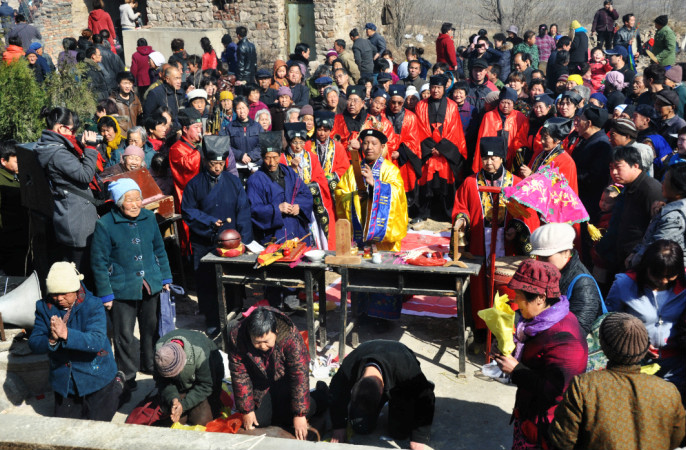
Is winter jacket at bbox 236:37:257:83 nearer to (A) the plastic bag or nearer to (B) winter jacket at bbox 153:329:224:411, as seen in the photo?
(B) winter jacket at bbox 153:329:224:411

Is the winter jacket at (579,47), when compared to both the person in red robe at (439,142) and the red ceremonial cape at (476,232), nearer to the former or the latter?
the person in red robe at (439,142)

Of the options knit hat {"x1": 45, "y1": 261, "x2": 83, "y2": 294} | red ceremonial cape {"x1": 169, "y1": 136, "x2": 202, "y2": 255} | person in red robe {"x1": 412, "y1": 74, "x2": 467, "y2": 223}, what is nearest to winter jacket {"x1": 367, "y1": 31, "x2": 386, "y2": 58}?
Answer: person in red robe {"x1": 412, "y1": 74, "x2": 467, "y2": 223}

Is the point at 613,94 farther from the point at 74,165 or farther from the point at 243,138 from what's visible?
the point at 74,165

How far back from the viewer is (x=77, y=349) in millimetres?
4949

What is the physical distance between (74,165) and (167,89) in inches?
192

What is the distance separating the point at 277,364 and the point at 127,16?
1466 cm

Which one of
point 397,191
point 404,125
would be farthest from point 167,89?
point 397,191

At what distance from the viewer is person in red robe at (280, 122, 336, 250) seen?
25.0 ft

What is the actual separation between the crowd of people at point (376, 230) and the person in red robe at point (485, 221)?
0.7 inches

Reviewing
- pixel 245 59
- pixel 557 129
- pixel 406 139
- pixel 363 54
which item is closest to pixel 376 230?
pixel 557 129

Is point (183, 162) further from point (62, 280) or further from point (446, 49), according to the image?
point (446, 49)

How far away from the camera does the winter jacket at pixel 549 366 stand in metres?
3.72

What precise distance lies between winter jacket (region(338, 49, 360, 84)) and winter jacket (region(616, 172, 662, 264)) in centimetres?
868

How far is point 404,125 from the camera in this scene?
9.83 meters
